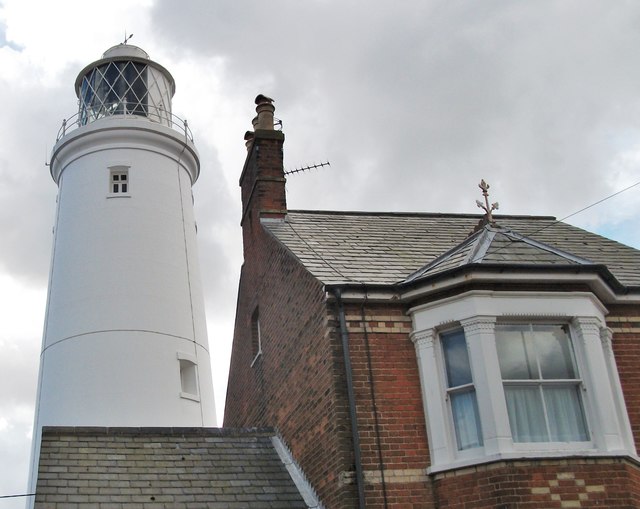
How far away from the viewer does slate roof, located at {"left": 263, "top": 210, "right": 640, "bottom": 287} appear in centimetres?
1254

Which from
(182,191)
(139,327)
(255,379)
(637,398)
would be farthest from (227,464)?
(182,191)

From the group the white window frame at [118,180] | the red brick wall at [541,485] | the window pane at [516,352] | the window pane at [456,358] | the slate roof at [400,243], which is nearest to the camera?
the red brick wall at [541,485]

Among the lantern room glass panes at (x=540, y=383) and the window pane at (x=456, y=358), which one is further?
the window pane at (x=456, y=358)

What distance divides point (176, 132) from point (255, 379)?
376 inches

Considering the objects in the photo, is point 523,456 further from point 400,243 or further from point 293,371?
point 400,243

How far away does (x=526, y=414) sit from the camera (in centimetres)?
1107

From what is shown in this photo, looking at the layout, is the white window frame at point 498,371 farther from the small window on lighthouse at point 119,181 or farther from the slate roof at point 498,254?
the small window on lighthouse at point 119,181

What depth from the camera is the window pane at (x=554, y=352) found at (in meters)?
11.4

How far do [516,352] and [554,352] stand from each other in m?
0.61

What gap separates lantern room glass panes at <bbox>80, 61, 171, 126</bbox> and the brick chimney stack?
6.78 m

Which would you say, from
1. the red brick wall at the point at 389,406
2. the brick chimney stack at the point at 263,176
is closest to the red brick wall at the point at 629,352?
the red brick wall at the point at 389,406

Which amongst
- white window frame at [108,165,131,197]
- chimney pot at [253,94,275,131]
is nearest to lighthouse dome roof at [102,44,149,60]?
white window frame at [108,165,131,197]

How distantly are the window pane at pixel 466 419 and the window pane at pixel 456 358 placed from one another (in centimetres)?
19

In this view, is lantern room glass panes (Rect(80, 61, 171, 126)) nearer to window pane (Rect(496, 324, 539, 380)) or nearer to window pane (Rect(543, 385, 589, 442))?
window pane (Rect(496, 324, 539, 380))
